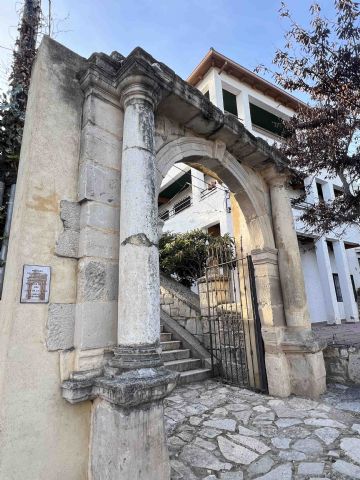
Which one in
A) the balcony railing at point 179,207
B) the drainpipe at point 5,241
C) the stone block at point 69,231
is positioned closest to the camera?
the stone block at point 69,231

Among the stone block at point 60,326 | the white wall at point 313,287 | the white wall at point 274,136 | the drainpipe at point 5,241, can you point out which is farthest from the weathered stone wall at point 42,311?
the white wall at point 313,287

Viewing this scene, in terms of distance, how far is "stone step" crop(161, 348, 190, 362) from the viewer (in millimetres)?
4977

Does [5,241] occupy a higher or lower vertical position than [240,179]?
lower

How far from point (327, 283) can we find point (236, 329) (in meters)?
8.15

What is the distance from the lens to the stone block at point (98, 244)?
227cm

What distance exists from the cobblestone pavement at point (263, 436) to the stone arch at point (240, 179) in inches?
84.8

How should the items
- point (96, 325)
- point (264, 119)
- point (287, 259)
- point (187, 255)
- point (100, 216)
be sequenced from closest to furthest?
point (96, 325) → point (100, 216) → point (287, 259) → point (187, 255) → point (264, 119)

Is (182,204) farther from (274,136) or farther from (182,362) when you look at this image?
(182,362)

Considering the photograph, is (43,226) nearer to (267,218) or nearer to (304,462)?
(304,462)

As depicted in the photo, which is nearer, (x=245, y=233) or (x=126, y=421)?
(x=126, y=421)

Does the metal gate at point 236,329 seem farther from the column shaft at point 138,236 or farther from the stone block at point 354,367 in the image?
the column shaft at point 138,236

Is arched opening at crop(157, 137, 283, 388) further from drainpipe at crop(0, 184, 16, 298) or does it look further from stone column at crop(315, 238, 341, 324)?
stone column at crop(315, 238, 341, 324)

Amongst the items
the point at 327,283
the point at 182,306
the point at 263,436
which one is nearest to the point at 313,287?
the point at 327,283

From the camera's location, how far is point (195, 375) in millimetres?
4684
